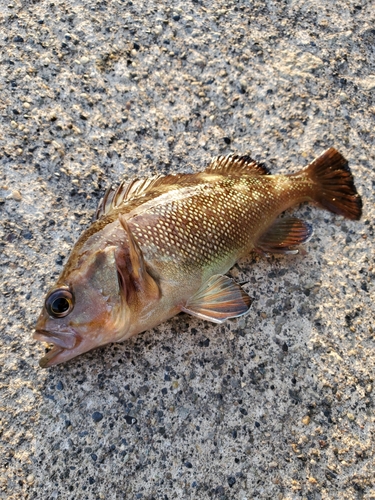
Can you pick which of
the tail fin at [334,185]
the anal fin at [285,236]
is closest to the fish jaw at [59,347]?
the anal fin at [285,236]

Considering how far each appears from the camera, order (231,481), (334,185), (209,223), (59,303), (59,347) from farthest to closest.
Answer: (334,185) → (209,223) → (231,481) → (59,347) → (59,303)

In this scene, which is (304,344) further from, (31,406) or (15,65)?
(15,65)

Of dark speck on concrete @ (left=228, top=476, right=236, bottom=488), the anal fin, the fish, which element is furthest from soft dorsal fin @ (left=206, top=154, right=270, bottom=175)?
dark speck on concrete @ (left=228, top=476, right=236, bottom=488)

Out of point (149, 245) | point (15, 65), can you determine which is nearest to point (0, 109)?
point (15, 65)

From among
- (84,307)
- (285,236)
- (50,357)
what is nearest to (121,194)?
(84,307)

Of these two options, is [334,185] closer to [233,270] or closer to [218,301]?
[233,270]

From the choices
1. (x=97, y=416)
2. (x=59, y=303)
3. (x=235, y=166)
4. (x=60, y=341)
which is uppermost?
(x=235, y=166)

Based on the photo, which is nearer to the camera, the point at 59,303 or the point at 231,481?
the point at 59,303
